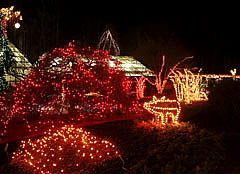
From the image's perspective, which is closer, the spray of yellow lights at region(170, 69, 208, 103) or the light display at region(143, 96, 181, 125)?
the light display at region(143, 96, 181, 125)

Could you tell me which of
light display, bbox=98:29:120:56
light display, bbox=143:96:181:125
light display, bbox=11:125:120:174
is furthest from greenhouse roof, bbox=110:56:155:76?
light display, bbox=11:125:120:174

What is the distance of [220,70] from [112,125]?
2240cm

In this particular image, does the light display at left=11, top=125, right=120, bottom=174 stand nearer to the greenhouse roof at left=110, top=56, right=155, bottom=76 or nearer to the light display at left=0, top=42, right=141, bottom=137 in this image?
the light display at left=0, top=42, right=141, bottom=137

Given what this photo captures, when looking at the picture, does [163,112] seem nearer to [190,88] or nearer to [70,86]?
[70,86]

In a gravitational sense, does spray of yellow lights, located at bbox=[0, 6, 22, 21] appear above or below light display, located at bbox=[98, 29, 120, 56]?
below

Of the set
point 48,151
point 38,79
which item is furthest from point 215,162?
point 38,79

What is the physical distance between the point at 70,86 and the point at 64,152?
2042 mm

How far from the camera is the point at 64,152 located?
6566 mm

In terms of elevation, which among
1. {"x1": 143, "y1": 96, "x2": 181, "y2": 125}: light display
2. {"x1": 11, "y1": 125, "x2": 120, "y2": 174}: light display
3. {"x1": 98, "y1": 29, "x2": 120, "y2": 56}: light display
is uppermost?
{"x1": 98, "y1": 29, "x2": 120, "y2": 56}: light display

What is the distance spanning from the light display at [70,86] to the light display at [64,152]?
0.74m

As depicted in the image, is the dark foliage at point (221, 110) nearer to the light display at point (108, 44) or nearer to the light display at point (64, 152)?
the light display at point (64, 152)

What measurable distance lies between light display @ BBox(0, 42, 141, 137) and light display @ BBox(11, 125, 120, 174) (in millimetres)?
740

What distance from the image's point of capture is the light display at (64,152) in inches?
235

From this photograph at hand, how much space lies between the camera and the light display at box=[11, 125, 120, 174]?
19.6 ft
